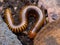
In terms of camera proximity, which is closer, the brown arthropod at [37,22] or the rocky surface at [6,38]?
the rocky surface at [6,38]

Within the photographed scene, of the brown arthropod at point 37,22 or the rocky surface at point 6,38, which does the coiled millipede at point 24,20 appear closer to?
the brown arthropod at point 37,22

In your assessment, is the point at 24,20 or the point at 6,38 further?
the point at 24,20

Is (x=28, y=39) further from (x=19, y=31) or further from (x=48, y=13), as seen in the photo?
(x=48, y=13)

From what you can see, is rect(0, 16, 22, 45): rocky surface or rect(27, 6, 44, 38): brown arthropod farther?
rect(27, 6, 44, 38): brown arthropod

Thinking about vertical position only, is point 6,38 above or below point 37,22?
above

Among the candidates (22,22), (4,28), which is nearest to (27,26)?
(22,22)

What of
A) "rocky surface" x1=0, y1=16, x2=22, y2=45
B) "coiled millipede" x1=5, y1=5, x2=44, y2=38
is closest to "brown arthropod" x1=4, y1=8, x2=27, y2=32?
"coiled millipede" x1=5, y1=5, x2=44, y2=38

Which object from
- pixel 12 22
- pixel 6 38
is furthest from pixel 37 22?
pixel 6 38

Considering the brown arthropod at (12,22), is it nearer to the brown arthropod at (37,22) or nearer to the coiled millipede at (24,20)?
the coiled millipede at (24,20)

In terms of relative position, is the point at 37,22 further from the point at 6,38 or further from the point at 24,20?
the point at 6,38

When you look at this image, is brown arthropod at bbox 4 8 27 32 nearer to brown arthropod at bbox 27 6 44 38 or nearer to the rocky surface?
brown arthropod at bbox 27 6 44 38

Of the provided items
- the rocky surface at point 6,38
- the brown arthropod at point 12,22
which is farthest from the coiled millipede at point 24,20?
the rocky surface at point 6,38

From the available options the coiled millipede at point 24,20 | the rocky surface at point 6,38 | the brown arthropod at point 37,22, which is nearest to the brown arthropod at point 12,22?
the coiled millipede at point 24,20
